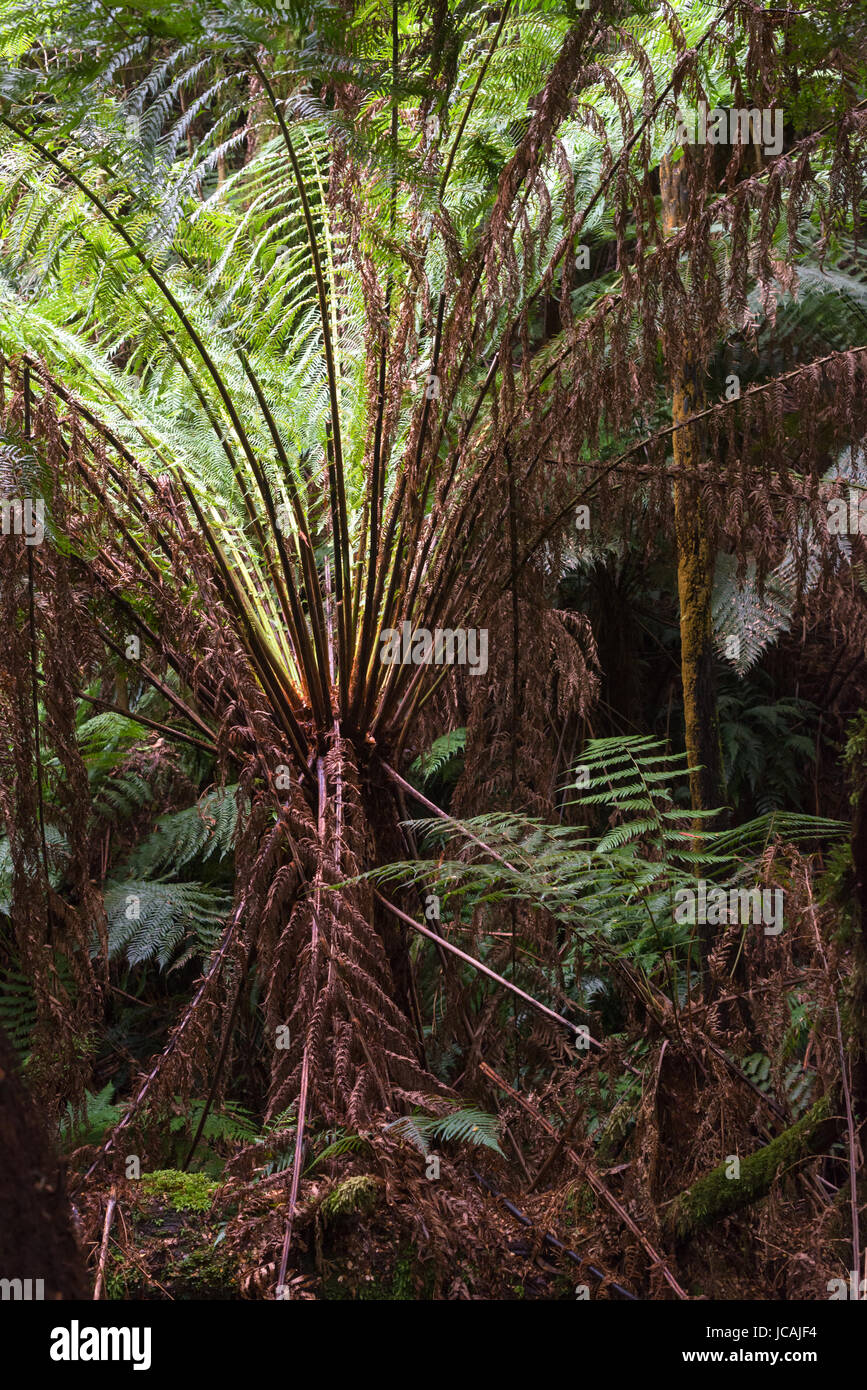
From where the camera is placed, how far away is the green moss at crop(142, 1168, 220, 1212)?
1528mm

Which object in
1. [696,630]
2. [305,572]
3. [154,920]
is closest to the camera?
[305,572]

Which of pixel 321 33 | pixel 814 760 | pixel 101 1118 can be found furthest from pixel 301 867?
pixel 814 760

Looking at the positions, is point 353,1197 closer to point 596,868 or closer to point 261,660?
point 596,868

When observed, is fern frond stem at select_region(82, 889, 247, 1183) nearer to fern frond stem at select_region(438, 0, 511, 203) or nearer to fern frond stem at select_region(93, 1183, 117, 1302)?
fern frond stem at select_region(93, 1183, 117, 1302)

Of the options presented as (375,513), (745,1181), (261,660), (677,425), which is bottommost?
(745,1181)

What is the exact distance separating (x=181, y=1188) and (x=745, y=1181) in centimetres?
82

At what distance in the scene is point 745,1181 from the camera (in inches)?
53.6

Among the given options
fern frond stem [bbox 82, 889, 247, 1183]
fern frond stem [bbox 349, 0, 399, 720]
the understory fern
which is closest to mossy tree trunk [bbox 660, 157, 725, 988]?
the understory fern

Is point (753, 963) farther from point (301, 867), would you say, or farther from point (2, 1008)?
point (2, 1008)

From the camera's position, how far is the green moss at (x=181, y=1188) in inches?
60.2

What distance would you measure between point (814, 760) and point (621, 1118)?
2.21m
